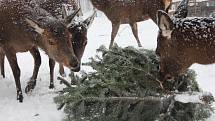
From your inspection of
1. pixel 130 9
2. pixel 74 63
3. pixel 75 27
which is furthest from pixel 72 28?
pixel 130 9

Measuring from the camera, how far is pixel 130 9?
1143 centimetres

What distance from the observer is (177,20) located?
5484mm

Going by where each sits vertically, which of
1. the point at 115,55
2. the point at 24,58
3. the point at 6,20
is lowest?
the point at 24,58

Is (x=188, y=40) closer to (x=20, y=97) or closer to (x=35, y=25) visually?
(x=35, y=25)

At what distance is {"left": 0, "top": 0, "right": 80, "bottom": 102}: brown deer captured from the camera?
7.12 meters

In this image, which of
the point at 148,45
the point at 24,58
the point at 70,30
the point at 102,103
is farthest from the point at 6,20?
the point at 148,45

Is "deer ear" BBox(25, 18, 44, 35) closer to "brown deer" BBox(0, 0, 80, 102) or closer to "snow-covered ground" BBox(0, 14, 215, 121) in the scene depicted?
"brown deer" BBox(0, 0, 80, 102)

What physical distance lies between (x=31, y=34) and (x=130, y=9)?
4.25 m

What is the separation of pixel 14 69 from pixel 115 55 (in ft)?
8.75

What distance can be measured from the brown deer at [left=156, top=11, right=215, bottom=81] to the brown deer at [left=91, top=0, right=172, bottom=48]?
5.27 metres

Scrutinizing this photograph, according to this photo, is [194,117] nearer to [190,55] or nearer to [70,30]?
[190,55]

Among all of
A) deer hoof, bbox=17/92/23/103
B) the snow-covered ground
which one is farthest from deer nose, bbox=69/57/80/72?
deer hoof, bbox=17/92/23/103

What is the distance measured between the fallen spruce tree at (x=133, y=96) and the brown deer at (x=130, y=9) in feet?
16.5

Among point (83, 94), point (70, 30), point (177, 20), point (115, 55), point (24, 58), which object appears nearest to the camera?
point (177, 20)
